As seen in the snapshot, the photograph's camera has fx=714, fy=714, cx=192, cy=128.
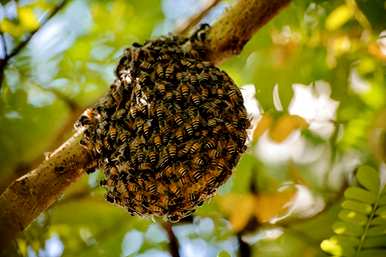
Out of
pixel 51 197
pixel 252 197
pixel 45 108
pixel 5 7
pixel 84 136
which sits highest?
pixel 5 7

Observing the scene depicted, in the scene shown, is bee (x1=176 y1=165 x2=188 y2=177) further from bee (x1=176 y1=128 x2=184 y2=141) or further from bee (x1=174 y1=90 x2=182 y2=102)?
bee (x1=174 y1=90 x2=182 y2=102)

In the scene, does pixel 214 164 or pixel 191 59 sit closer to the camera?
pixel 214 164

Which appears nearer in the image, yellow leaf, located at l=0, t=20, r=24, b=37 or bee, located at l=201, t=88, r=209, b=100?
bee, located at l=201, t=88, r=209, b=100

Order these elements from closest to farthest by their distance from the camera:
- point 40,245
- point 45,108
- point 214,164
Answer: point 214,164 < point 40,245 < point 45,108

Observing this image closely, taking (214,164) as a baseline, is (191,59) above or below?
above

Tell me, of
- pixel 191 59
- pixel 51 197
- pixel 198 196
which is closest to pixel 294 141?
pixel 191 59

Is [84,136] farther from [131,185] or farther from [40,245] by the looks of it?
[40,245]

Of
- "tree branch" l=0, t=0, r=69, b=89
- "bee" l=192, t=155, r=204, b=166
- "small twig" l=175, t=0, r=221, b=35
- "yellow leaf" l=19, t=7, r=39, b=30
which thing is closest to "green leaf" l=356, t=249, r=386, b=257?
"bee" l=192, t=155, r=204, b=166

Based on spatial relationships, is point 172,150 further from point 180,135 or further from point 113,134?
point 113,134
